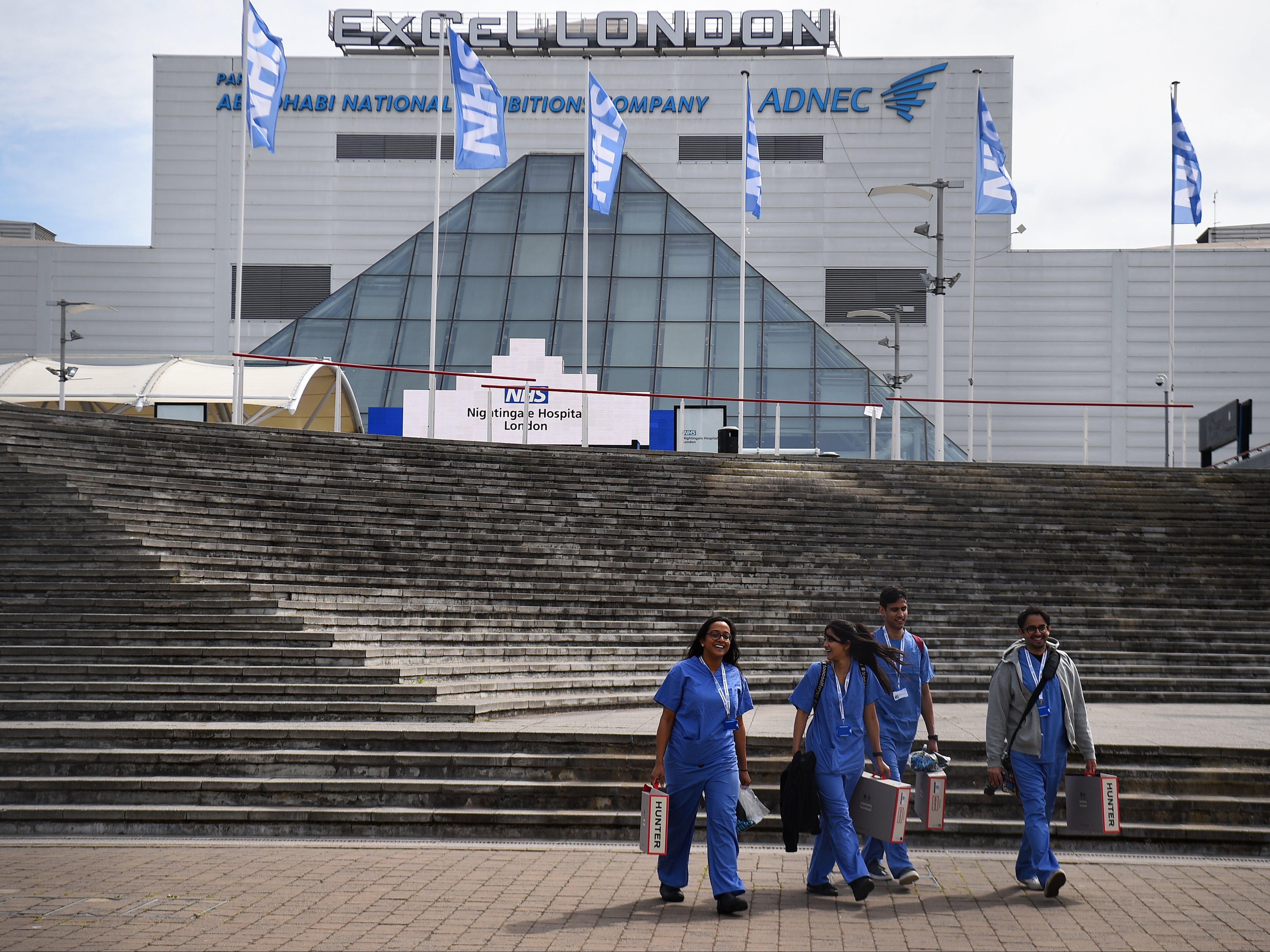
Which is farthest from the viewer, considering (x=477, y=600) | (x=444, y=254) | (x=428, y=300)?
(x=444, y=254)

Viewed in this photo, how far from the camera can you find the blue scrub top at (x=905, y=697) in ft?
21.6

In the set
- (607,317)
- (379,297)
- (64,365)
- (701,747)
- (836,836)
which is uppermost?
(379,297)

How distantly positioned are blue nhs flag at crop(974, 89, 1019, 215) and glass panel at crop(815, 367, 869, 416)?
7854mm

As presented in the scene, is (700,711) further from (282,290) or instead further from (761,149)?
(761,149)

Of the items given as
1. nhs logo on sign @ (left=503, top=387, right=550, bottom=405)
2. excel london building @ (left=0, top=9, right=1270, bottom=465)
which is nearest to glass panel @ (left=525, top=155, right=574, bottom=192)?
excel london building @ (left=0, top=9, right=1270, bottom=465)

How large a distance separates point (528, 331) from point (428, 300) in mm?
3358

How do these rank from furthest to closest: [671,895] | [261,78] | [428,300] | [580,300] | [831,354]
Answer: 1. [428,300]
2. [580,300]
3. [831,354]
4. [261,78]
5. [671,895]

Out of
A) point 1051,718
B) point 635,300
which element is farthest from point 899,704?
point 635,300

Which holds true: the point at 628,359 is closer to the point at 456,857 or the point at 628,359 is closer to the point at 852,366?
the point at 852,366

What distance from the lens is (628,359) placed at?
101 feet

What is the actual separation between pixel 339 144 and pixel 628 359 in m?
12.8

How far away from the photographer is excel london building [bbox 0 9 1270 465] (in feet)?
111

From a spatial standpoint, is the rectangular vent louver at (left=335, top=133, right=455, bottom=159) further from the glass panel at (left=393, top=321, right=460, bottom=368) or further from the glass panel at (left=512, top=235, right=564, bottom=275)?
the glass panel at (left=393, top=321, right=460, bottom=368)

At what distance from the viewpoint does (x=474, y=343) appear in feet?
103
